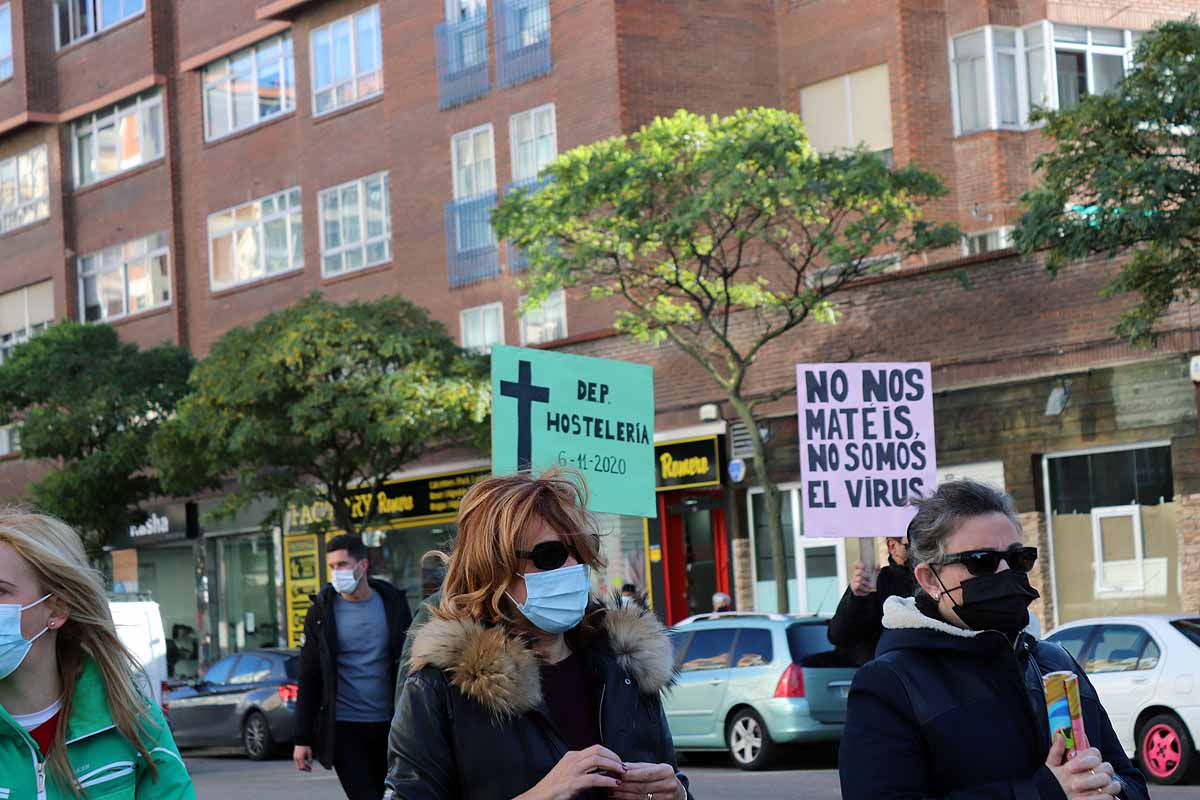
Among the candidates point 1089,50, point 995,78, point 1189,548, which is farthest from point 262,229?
point 1189,548

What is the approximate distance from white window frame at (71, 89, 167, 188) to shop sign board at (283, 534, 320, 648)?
377 inches

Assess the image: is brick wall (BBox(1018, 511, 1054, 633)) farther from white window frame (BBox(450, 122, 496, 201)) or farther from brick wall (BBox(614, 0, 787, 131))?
white window frame (BBox(450, 122, 496, 201))

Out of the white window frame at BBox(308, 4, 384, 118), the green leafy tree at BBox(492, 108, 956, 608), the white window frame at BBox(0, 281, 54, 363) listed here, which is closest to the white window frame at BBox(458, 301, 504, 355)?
the white window frame at BBox(308, 4, 384, 118)

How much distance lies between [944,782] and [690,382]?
23882 millimetres

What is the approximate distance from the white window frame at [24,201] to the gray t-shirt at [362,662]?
35.8m

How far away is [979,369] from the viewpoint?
24.0 meters

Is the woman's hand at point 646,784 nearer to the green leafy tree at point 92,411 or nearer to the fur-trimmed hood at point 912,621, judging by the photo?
the fur-trimmed hood at point 912,621

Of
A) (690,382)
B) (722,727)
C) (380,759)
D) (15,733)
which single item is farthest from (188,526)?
(15,733)

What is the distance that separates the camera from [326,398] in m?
27.1

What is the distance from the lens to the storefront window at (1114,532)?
22375mm

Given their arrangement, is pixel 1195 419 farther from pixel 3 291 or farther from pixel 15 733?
pixel 3 291

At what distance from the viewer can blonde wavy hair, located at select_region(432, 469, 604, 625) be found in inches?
162

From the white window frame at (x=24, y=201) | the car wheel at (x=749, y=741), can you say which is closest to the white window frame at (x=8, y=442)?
the white window frame at (x=24, y=201)

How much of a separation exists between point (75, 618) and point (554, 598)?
3.30 ft
